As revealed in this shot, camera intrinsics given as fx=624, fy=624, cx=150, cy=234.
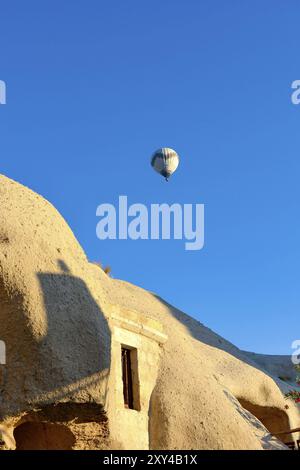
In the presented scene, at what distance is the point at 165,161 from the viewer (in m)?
31.6

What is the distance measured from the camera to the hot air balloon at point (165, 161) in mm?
31672

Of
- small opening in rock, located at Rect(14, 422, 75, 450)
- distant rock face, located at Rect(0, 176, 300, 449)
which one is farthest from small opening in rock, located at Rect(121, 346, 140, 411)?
small opening in rock, located at Rect(14, 422, 75, 450)

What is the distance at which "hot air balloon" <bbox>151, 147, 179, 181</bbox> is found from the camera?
31.7m

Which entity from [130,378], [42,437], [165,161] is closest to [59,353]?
[42,437]

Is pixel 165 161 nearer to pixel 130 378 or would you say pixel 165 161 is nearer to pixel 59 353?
pixel 130 378

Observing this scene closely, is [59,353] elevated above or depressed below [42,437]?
above

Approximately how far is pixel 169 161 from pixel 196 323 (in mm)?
9793

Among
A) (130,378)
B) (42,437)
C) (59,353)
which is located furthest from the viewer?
(130,378)

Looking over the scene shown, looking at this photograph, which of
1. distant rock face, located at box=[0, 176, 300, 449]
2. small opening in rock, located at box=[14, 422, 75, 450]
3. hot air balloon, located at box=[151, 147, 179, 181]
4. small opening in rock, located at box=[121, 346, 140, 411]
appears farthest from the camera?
hot air balloon, located at box=[151, 147, 179, 181]

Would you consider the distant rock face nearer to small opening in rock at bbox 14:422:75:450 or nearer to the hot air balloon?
small opening in rock at bbox 14:422:75:450

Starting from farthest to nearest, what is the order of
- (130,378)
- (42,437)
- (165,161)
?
(165,161)
(130,378)
(42,437)

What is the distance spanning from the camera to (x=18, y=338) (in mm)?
10148

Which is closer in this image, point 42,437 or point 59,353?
point 59,353

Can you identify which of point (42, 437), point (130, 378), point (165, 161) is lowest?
point (42, 437)
